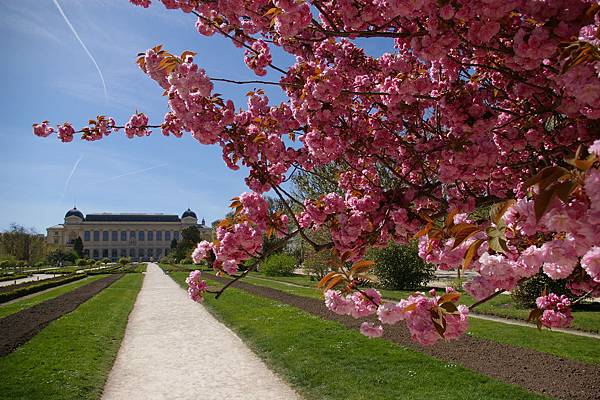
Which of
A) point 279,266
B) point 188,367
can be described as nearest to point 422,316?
point 188,367

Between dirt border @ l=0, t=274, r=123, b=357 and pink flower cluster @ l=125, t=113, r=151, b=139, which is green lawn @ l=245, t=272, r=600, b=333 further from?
dirt border @ l=0, t=274, r=123, b=357

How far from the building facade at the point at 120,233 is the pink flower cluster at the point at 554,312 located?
113 m

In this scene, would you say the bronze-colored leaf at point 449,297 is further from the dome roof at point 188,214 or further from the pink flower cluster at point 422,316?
the dome roof at point 188,214

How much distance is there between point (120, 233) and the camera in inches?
4619

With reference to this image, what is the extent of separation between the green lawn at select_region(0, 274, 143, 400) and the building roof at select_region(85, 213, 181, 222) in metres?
113

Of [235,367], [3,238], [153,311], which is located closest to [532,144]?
[235,367]

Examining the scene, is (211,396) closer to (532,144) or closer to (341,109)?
(341,109)

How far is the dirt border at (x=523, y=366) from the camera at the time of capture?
568 centimetres

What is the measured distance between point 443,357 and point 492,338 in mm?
1925

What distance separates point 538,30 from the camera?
1.96 m

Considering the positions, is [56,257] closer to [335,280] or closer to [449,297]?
[335,280]

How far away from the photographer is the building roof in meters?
117

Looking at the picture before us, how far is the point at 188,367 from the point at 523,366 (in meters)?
5.42

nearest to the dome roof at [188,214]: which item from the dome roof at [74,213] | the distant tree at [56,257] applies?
the dome roof at [74,213]
